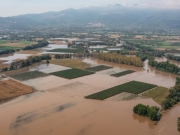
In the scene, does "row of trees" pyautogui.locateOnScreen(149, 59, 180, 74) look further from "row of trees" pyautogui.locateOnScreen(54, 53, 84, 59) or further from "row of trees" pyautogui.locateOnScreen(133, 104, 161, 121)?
"row of trees" pyautogui.locateOnScreen(133, 104, 161, 121)

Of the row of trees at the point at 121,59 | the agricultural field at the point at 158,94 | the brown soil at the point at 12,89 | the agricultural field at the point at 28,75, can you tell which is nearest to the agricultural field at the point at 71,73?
the agricultural field at the point at 28,75

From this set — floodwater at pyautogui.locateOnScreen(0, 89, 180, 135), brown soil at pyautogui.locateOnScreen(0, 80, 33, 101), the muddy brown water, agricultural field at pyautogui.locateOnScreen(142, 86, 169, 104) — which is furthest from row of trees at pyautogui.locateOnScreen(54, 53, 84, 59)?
agricultural field at pyautogui.locateOnScreen(142, 86, 169, 104)

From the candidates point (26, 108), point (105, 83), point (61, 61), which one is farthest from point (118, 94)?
point (61, 61)

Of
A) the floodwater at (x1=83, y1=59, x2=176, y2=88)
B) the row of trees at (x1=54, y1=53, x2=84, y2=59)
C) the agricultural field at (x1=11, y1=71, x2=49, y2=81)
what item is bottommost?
the floodwater at (x1=83, y1=59, x2=176, y2=88)

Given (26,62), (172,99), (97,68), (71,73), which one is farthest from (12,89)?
(172,99)

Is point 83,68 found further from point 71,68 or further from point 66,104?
point 66,104

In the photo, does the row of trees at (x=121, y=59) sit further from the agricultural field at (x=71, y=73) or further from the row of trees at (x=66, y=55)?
the agricultural field at (x=71, y=73)

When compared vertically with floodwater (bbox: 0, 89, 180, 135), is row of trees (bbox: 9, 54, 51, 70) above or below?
above
